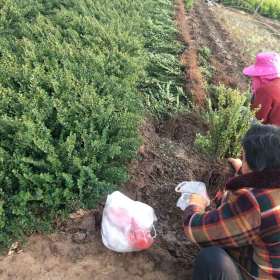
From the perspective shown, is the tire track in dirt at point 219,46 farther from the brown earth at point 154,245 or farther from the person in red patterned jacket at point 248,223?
the person in red patterned jacket at point 248,223

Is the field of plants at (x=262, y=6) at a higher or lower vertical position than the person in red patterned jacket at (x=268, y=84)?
lower

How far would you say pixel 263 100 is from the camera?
181 inches

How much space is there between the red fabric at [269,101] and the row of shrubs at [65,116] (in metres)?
1.04

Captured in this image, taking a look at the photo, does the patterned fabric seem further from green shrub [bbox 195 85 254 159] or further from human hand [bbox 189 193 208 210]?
green shrub [bbox 195 85 254 159]

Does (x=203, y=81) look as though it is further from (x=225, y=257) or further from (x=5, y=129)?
(x=225, y=257)

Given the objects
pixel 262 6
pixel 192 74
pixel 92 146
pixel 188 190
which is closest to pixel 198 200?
pixel 188 190

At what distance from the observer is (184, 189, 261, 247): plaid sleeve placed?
2324 mm

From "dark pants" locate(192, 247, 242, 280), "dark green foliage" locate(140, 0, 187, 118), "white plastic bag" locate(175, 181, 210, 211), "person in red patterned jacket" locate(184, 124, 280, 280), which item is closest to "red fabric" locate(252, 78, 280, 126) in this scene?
"dark green foliage" locate(140, 0, 187, 118)

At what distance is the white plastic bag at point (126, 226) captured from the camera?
10.2 ft

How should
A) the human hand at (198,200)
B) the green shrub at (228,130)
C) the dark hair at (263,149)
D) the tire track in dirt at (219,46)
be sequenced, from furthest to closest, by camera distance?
the tire track in dirt at (219,46) → the green shrub at (228,130) → the human hand at (198,200) → the dark hair at (263,149)

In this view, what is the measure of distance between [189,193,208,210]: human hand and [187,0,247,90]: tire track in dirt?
395 cm

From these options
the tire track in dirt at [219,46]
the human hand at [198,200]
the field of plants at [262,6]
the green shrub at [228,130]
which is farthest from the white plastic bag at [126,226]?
the field of plants at [262,6]

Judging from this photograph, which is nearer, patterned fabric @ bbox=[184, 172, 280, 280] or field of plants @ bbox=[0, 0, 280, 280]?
patterned fabric @ bbox=[184, 172, 280, 280]

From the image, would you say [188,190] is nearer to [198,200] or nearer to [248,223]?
[198,200]
